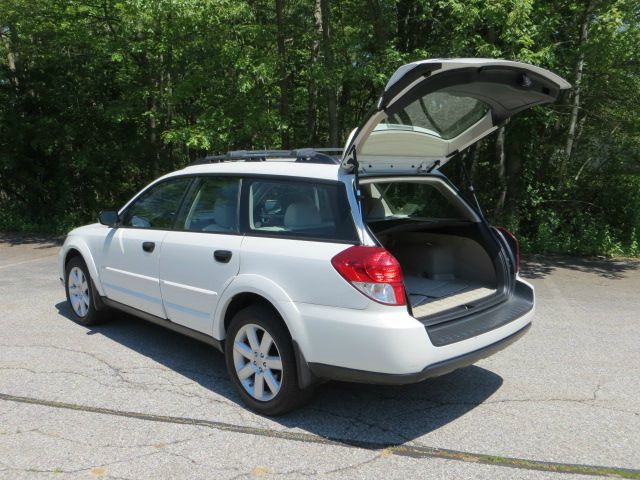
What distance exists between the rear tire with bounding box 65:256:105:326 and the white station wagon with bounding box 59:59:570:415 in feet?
1.46

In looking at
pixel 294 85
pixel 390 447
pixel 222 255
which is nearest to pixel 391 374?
pixel 390 447

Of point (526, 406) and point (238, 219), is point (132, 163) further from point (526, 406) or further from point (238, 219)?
point (526, 406)

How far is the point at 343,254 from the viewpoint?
3.42 metres

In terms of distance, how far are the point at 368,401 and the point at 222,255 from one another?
148 cm

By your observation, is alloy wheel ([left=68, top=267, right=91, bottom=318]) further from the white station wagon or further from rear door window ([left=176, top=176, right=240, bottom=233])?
rear door window ([left=176, top=176, right=240, bottom=233])

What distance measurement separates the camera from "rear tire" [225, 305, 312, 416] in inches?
145

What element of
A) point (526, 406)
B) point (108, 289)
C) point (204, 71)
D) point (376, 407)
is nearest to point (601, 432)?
point (526, 406)

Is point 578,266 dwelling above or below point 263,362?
below

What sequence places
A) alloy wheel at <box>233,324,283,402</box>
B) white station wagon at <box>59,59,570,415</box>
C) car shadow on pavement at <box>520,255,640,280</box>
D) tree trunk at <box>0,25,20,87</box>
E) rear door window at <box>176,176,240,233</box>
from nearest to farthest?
1. white station wagon at <box>59,59,570,415</box>
2. alloy wheel at <box>233,324,283,402</box>
3. rear door window at <box>176,176,240,233</box>
4. car shadow on pavement at <box>520,255,640,280</box>
5. tree trunk at <box>0,25,20,87</box>

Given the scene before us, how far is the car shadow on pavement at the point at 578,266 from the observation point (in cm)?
878

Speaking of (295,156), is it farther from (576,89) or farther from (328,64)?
(576,89)

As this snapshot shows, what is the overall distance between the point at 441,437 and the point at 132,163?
13957 mm

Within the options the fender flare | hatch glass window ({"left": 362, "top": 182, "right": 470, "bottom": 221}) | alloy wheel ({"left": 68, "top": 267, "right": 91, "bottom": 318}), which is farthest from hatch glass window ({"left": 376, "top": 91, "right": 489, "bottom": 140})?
alloy wheel ({"left": 68, "top": 267, "right": 91, "bottom": 318})

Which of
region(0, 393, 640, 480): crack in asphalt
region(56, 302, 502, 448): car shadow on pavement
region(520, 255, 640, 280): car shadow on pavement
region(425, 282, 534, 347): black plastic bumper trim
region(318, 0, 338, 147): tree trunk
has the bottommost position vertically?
region(520, 255, 640, 280): car shadow on pavement
